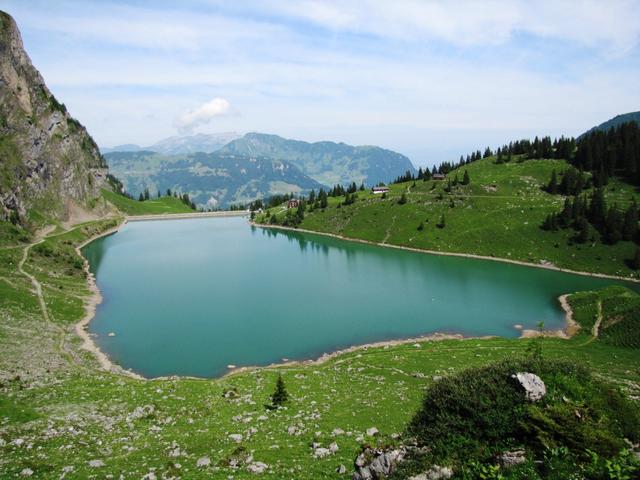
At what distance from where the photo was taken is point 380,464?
16344mm

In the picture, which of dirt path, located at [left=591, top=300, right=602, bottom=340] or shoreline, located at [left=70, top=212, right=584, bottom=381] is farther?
dirt path, located at [left=591, top=300, right=602, bottom=340]

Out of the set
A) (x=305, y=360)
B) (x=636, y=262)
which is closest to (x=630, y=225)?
(x=636, y=262)

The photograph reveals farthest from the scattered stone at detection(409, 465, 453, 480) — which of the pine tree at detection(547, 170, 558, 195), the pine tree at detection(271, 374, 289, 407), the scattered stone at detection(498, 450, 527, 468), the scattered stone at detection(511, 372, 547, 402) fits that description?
the pine tree at detection(547, 170, 558, 195)

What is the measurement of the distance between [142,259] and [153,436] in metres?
A: 99.6

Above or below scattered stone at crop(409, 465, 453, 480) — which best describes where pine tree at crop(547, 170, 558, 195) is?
above

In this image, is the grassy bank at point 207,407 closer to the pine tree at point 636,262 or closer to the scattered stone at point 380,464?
the scattered stone at point 380,464

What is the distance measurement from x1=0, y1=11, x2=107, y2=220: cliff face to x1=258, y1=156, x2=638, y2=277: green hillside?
9508 centimetres

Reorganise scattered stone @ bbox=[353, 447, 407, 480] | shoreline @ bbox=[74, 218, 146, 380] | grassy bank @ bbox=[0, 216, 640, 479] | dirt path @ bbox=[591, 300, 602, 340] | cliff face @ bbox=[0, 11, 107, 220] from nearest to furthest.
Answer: scattered stone @ bbox=[353, 447, 407, 480], grassy bank @ bbox=[0, 216, 640, 479], shoreline @ bbox=[74, 218, 146, 380], dirt path @ bbox=[591, 300, 602, 340], cliff face @ bbox=[0, 11, 107, 220]

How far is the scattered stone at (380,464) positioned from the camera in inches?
634

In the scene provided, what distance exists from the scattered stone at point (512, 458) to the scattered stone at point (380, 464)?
146 inches

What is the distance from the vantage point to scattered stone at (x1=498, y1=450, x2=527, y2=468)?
1445cm

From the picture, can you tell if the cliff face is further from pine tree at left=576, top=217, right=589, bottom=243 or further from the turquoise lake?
pine tree at left=576, top=217, right=589, bottom=243

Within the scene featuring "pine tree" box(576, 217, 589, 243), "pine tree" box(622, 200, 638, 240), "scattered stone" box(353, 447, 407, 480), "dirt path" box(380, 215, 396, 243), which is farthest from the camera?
"dirt path" box(380, 215, 396, 243)

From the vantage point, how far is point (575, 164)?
14850cm
